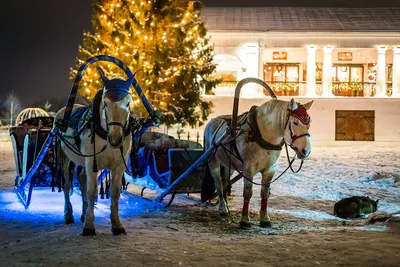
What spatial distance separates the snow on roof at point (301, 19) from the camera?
32906 mm

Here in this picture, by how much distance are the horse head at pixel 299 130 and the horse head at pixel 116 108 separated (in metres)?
2.46

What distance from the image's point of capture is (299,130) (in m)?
7.91

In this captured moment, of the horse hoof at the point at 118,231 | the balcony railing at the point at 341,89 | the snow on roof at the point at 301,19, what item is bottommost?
the horse hoof at the point at 118,231

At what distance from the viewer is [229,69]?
3478cm

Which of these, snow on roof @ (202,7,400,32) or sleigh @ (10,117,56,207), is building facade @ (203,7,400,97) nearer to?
snow on roof @ (202,7,400,32)

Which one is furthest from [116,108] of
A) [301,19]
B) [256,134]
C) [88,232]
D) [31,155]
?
[301,19]

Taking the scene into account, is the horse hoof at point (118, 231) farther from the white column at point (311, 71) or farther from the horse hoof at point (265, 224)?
the white column at point (311, 71)

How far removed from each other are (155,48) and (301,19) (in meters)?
16.3

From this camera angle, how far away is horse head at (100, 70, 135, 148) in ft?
22.9

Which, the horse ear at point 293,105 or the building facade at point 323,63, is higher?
the building facade at point 323,63

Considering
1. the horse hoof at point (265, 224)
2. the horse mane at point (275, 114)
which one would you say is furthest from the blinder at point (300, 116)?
the horse hoof at point (265, 224)

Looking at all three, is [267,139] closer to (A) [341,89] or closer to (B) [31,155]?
(B) [31,155]

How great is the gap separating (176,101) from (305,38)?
43.4ft

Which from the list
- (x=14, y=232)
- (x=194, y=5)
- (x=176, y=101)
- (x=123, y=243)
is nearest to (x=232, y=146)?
(x=123, y=243)
